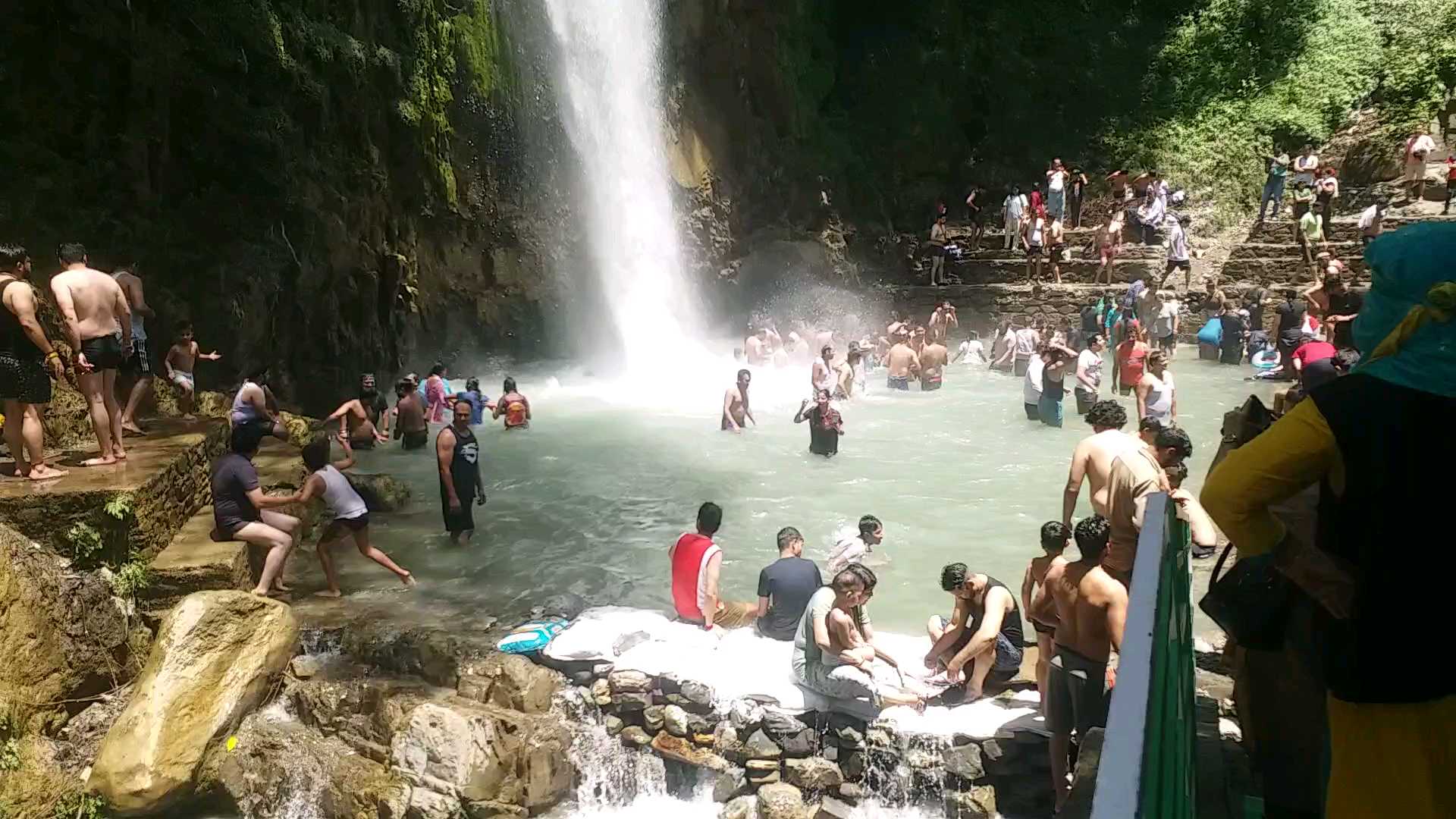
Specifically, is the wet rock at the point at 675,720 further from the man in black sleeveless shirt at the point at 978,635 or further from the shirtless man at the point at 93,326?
the shirtless man at the point at 93,326

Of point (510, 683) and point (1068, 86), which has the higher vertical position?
point (1068, 86)

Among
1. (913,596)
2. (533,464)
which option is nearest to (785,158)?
(533,464)

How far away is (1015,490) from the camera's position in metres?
10.4

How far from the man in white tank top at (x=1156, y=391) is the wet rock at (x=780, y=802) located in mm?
5993

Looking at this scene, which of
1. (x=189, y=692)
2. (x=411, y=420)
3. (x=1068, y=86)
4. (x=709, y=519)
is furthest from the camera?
(x=1068, y=86)

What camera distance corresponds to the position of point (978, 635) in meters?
5.48

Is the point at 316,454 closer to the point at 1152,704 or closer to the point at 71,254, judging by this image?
the point at 71,254

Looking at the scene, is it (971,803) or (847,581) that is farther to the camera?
(847,581)

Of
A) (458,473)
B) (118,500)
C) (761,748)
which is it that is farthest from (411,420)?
(761,748)

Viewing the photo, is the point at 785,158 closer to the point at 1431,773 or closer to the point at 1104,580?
the point at 1104,580

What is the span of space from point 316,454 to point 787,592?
12.7ft

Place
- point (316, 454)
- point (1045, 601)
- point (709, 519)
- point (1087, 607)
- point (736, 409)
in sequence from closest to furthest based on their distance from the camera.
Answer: point (1087, 607) < point (1045, 601) < point (709, 519) < point (316, 454) < point (736, 409)

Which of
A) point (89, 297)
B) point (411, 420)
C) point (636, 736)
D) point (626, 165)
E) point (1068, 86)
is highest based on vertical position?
point (1068, 86)

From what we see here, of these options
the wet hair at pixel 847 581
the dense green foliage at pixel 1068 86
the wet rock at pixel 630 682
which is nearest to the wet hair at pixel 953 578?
the wet hair at pixel 847 581
